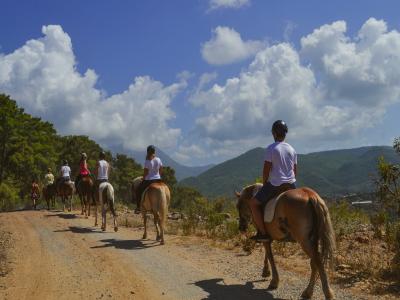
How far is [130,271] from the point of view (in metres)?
10.3

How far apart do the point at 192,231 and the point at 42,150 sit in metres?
32.2

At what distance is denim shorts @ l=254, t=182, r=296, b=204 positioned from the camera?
856cm

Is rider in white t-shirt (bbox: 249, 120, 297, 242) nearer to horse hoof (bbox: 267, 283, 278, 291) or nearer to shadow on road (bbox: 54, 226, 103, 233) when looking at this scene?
horse hoof (bbox: 267, 283, 278, 291)

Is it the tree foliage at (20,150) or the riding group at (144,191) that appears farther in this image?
the tree foliage at (20,150)

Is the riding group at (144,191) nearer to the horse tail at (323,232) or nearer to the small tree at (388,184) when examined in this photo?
the small tree at (388,184)

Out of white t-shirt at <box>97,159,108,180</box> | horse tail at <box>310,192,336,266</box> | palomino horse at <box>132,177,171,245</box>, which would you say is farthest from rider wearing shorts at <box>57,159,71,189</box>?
horse tail at <box>310,192,336,266</box>

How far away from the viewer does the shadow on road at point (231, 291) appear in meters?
8.22

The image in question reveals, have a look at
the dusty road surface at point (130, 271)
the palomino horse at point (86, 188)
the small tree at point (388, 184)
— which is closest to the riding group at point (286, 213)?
the dusty road surface at point (130, 271)

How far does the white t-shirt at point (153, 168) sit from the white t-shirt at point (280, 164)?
263 inches

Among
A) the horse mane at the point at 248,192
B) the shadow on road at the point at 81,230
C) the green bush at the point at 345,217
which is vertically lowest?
the shadow on road at the point at 81,230

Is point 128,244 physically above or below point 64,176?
below

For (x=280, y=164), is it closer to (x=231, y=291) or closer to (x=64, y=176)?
(x=231, y=291)

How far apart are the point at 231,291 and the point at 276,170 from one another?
7.86 feet

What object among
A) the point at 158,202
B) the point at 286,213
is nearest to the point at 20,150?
the point at 158,202
